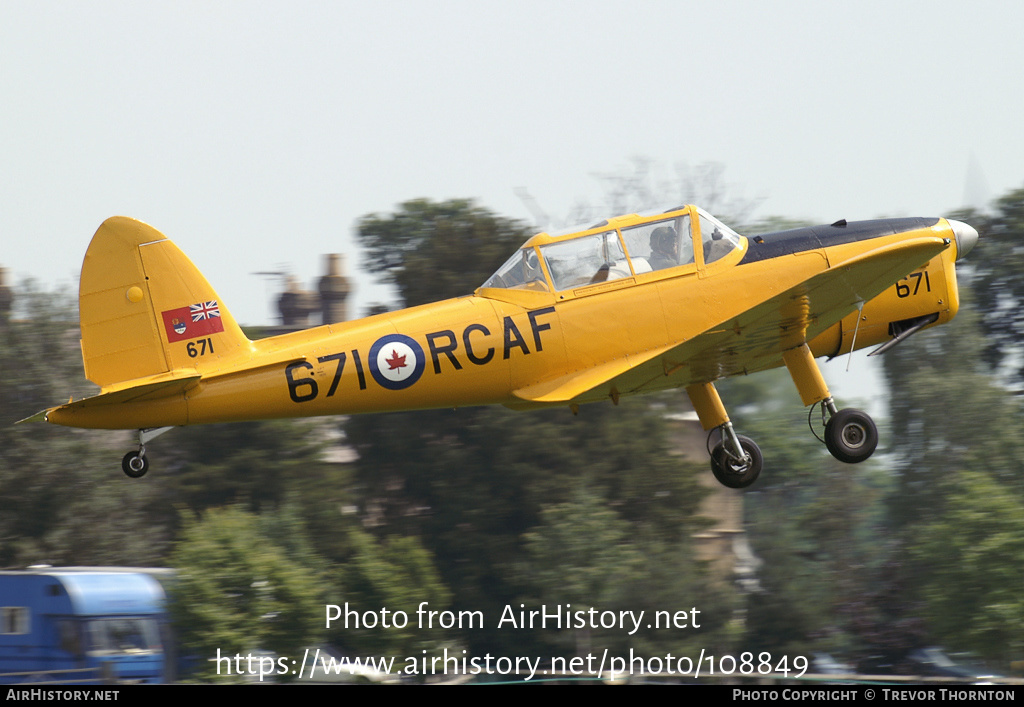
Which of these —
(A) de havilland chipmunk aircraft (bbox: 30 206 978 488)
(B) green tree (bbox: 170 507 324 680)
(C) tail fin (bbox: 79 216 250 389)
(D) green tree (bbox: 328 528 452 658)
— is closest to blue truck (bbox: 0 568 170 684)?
(B) green tree (bbox: 170 507 324 680)

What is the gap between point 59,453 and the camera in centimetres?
3170

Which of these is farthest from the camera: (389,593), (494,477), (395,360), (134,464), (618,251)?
(494,477)

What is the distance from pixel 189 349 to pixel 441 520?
24568 mm

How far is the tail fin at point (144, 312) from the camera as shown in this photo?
368 inches

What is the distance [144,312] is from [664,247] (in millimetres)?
4403

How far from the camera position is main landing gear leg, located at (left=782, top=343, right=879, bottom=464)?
32.7ft

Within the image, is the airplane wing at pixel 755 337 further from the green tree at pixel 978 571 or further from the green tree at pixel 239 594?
the green tree at pixel 978 571

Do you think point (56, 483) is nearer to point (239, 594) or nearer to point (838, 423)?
point (239, 594)

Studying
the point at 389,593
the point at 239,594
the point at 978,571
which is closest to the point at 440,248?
the point at 389,593

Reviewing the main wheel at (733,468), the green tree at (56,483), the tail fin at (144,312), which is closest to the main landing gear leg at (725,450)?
the main wheel at (733,468)

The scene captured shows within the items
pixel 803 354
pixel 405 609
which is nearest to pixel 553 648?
pixel 405 609

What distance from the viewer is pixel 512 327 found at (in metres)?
9.53

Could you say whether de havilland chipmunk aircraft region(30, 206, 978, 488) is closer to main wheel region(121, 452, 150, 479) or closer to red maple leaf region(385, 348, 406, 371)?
red maple leaf region(385, 348, 406, 371)

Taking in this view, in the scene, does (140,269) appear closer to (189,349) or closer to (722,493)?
(189,349)
